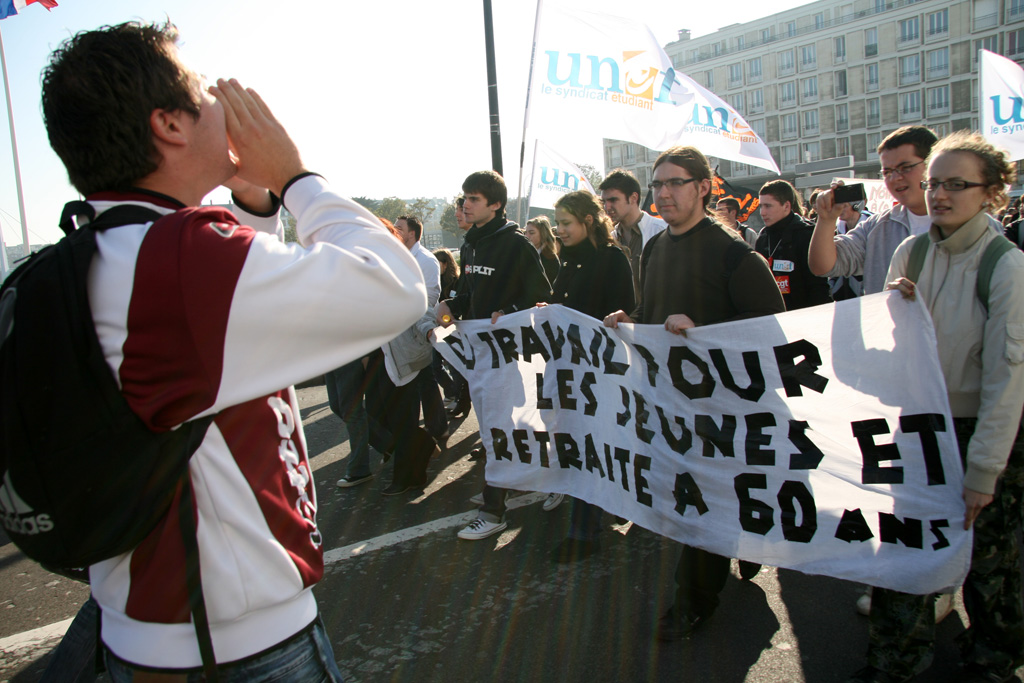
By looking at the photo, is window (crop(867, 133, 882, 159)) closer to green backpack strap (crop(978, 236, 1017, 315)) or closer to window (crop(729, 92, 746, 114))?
window (crop(729, 92, 746, 114))

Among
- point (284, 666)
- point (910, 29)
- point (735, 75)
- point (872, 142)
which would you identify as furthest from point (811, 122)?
point (284, 666)

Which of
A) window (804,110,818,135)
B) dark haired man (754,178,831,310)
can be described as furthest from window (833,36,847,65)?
dark haired man (754,178,831,310)

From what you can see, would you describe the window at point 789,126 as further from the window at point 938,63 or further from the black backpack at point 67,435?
the black backpack at point 67,435

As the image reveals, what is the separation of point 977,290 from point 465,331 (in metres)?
2.82

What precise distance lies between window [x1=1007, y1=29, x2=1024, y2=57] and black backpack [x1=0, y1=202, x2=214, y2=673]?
76924 millimetres

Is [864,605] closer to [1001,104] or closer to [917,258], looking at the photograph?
[917,258]

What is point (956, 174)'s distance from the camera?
248 cm

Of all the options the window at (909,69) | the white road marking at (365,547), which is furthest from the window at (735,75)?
the white road marking at (365,547)

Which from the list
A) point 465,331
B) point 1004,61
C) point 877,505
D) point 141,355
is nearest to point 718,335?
point 877,505

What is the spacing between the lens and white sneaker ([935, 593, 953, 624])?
308cm

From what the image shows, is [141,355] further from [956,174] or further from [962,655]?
[962,655]

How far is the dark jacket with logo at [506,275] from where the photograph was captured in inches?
179

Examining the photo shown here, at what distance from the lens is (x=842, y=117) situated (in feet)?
229

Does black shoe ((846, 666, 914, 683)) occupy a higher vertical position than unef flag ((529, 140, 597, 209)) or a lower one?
lower
